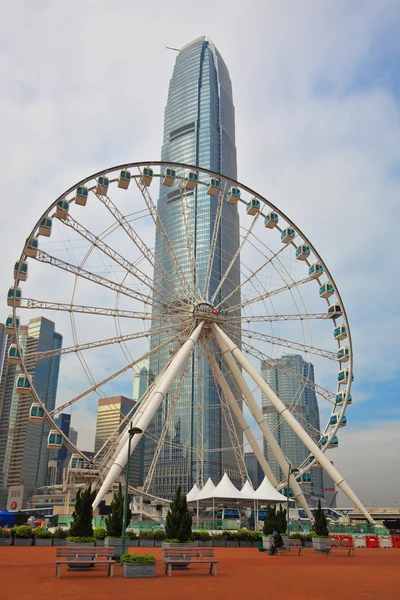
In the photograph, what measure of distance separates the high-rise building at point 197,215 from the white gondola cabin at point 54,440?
5498cm

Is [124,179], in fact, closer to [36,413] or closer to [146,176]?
[146,176]

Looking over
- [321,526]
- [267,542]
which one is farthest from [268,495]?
[267,542]

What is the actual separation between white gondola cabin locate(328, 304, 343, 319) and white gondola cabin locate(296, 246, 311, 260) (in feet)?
14.2

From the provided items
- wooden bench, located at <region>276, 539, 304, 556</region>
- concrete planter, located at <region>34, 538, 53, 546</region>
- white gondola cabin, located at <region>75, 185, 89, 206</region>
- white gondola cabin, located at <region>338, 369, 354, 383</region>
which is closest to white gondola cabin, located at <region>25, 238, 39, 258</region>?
white gondola cabin, located at <region>75, 185, 89, 206</region>

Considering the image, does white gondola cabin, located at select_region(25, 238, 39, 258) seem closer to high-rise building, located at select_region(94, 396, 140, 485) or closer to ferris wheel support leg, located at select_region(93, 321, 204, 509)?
ferris wheel support leg, located at select_region(93, 321, 204, 509)

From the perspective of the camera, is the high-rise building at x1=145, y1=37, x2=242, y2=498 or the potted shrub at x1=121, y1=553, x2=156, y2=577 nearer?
the potted shrub at x1=121, y1=553, x2=156, y2=577

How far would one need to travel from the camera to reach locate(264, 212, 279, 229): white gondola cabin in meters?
40.9

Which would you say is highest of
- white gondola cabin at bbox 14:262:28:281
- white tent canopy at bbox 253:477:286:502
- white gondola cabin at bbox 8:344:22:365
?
white gondola cabin at bbox 14:262:28:281

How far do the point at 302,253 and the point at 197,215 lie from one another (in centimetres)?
5798

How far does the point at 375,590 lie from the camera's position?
41.3 feet

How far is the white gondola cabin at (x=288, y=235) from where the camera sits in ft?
135

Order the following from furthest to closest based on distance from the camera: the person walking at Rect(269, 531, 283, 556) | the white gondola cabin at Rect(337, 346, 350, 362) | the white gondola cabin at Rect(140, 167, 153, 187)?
the white gondola cabin at Rect(337, 346, 350, 362)
the white gondola cabin at Rect(140, 167, 153, 187)
the person walking at Rect(269, 531, 283, 556)

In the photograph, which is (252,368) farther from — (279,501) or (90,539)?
(90,539)

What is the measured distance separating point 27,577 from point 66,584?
1.64 m
